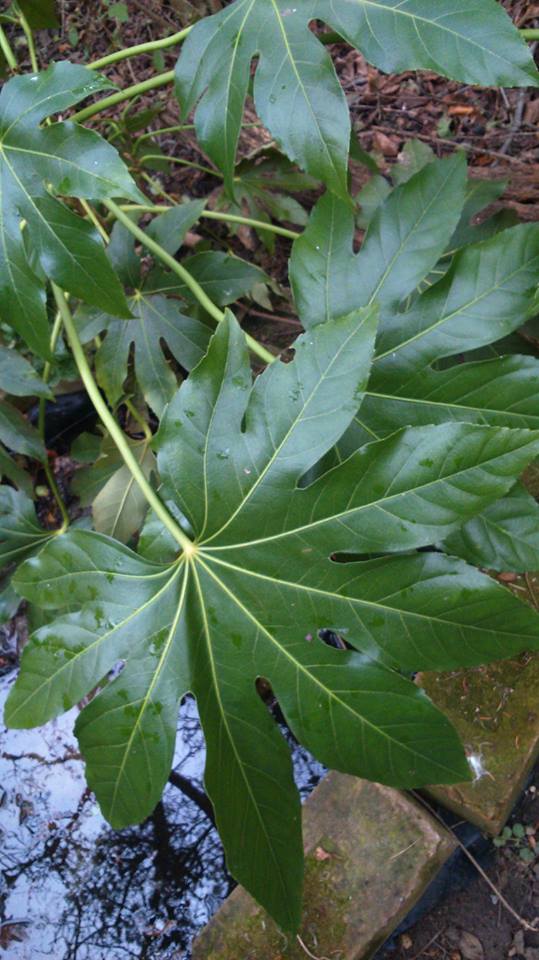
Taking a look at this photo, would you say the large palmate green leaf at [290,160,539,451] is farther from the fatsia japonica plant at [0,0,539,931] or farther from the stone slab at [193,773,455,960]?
the stone slab at [193,773,455,960]

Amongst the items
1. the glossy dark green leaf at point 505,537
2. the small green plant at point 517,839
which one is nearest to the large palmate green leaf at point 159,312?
the glossy dark green leaf at point 505,537

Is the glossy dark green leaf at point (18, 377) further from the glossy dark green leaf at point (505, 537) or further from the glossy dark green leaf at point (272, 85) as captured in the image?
the glossy dark green leaf at point (505, 537)

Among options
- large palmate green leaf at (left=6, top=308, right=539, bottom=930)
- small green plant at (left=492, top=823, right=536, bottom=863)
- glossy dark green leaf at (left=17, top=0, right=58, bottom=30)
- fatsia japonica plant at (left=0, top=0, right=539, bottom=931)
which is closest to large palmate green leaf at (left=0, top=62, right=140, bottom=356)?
fatsia japonica plant at (left=0, top=0, right=539, bottom=931)

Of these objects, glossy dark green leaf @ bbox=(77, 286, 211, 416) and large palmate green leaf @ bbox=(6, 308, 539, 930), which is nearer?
large palmate green leaf @ bbox=(6, 308, 539, 930)

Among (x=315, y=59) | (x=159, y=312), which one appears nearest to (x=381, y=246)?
(x=315, y=59)

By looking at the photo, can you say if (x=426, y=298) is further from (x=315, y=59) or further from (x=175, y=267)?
(x=175, y=267)

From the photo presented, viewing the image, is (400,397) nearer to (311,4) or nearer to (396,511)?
(396,511)
